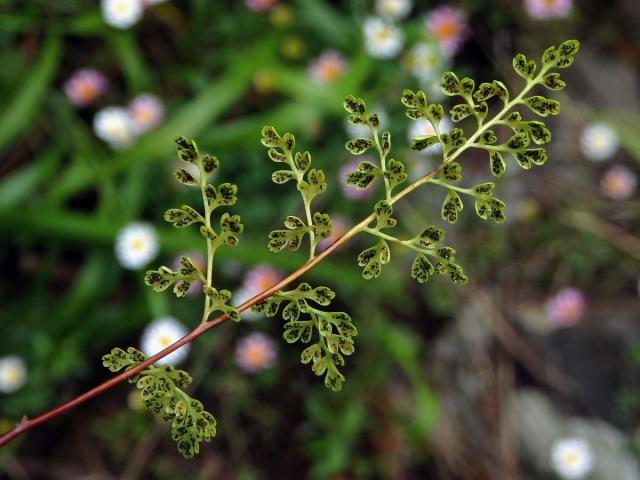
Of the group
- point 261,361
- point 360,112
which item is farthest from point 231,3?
point 360,112

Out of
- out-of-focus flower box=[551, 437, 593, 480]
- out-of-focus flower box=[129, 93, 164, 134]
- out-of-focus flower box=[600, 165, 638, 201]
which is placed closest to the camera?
out-of-focus flower box=[551, 437, 593, 480]

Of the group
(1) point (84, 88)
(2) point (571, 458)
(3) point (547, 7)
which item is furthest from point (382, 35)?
(2) point (571, 458)

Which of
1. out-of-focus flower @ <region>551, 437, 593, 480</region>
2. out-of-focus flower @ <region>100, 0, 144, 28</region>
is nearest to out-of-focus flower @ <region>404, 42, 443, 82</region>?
out-of-focus flower @ <region>100, 0, 144, 28</region>

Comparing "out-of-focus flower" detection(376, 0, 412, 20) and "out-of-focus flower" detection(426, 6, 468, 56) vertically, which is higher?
"out-of-focus flower" detection(376, 0, 412, 20)

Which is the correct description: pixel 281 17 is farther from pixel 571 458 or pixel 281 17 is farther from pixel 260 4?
pixel 571 458

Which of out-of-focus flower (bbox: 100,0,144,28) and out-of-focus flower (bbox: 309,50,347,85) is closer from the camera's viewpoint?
out-of-focus flower (bbox: 100,0,144,28)

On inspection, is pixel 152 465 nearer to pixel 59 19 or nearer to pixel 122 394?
pixel 122 394

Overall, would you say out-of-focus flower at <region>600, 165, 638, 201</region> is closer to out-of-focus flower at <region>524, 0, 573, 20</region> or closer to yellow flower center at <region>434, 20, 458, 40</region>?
out-of-focus flower at <region>524, 0, 573, 20</region>

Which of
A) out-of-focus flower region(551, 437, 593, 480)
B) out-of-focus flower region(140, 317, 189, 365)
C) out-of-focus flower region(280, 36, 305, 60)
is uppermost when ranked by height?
out-of-focus flower region(280, 36, 305, 60)
